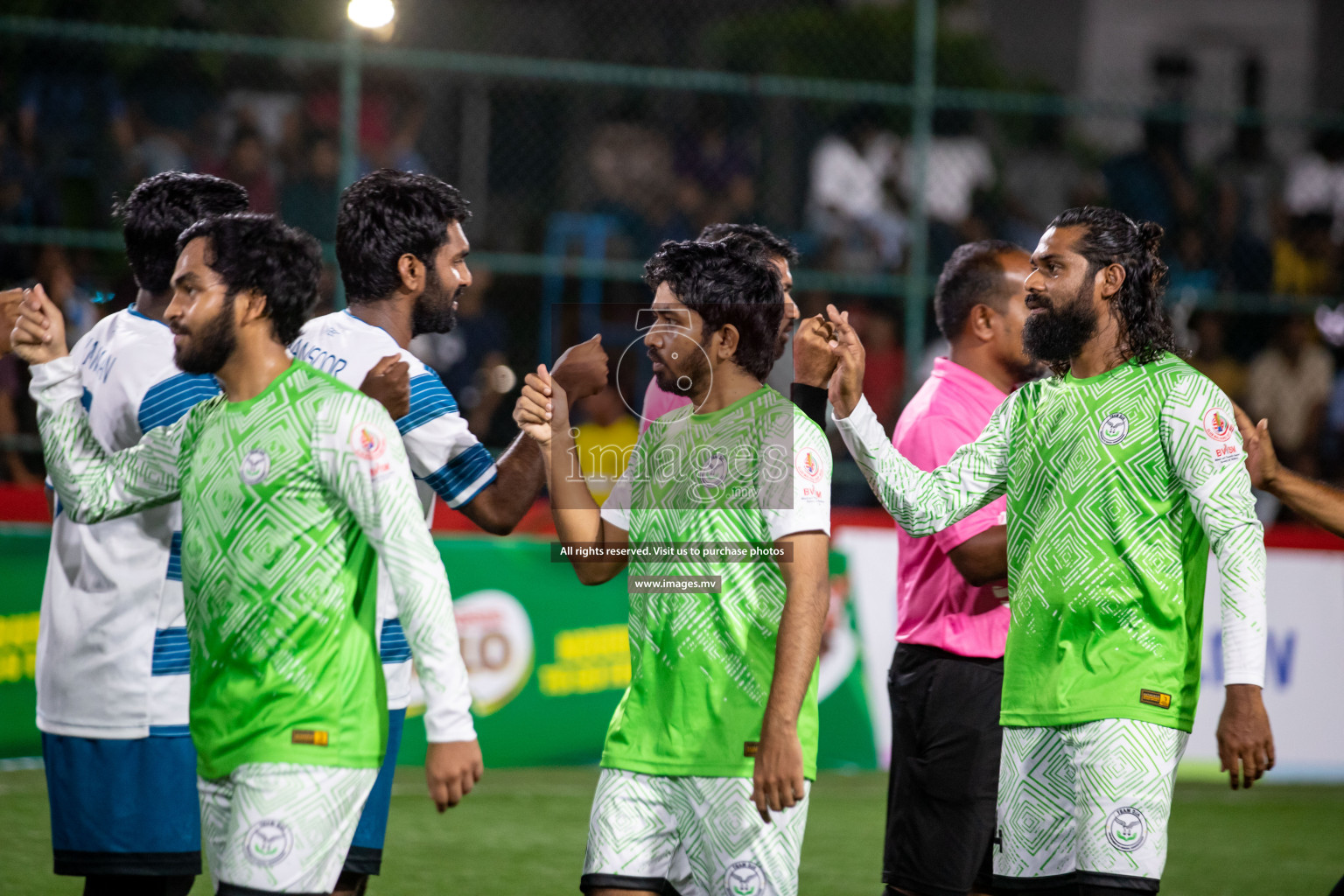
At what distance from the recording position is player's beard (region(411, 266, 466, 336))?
13.3ft

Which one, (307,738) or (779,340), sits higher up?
(779,340)

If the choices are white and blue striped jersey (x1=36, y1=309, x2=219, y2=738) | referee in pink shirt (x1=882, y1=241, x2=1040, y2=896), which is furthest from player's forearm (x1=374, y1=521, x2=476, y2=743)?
referee in pink shirt (x1=882, y1=241, x2=1040, y2=896)

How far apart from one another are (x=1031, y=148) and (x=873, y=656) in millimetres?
10531

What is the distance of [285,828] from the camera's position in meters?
2.99

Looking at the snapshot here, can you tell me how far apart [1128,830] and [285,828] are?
1915 millimetres

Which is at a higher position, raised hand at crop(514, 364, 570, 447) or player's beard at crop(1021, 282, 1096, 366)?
player's beard at crop(1021, 282, 1096, 366)

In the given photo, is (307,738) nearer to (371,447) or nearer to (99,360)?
(371,447)

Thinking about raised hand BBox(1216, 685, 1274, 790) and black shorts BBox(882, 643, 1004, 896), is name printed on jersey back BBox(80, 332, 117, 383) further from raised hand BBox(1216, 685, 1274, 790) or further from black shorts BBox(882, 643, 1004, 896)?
raised hand BBox(1216, 685, 1274, 790)

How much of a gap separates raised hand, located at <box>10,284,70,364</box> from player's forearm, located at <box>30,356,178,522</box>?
0.03m

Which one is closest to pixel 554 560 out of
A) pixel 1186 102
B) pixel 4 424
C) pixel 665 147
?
pixel 4 424

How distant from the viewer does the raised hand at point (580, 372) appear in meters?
3.85

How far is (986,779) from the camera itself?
4.45m

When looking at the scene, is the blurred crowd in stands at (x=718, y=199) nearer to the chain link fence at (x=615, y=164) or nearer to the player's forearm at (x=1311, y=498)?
the chain link fence at (x=615, y=164)

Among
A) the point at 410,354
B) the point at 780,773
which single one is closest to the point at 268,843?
the point at 780,773
